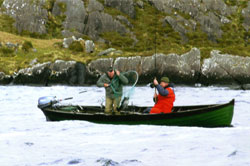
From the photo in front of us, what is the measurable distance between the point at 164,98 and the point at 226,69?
2190cm

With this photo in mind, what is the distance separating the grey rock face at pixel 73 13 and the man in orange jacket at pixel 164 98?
5080 centimetres

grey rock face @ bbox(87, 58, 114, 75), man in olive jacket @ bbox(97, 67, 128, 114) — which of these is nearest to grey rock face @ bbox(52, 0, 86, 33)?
grey rock face @ bbox(87, 58, 114, 75)

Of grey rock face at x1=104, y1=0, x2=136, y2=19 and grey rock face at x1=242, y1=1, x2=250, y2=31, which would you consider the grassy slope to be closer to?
grey rock face at x1=242, y1=1, x2=250, y2=31

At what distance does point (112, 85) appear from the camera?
1375cm

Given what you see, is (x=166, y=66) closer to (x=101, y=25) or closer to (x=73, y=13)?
(x=101, y=25)

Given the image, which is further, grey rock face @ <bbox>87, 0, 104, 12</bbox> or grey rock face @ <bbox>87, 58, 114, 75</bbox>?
grey rock face @ <bbox>87, 0, 104, 12</bbox>

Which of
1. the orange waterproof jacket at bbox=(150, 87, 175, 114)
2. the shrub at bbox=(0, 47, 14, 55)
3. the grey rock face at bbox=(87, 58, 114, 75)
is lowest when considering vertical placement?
the orange waterproof jacket at bbox=(150, 87, 175, 114)

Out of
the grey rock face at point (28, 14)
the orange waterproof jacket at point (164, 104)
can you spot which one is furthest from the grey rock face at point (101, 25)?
the orange waterproof jacket at point (164, 104)

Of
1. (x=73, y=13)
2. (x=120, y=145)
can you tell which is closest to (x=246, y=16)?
(x=73, y=13)

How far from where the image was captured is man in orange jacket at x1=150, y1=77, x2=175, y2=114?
12016 mm

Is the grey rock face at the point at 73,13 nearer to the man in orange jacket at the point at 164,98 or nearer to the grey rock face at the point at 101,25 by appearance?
the grey rock face at the point at 101,25

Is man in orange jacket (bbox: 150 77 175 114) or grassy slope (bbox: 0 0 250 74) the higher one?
grassy slope (bbox: 0 0 250 74)

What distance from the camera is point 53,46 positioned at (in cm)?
4984

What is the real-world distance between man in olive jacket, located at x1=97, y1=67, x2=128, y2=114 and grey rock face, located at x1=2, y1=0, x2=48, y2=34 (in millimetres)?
49848
